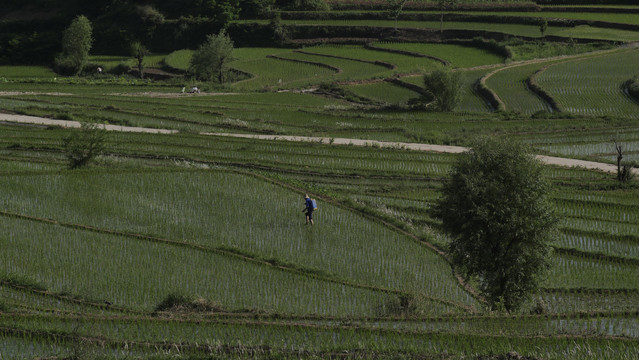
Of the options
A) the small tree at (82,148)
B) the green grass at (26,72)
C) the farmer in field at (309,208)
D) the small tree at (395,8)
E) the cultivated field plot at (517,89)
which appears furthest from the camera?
the small tree at (395,8)

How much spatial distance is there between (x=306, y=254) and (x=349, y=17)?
9473cm

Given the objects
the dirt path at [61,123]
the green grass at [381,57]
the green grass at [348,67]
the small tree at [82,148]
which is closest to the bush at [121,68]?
the green grass at [348,67]

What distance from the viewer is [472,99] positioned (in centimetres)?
7712

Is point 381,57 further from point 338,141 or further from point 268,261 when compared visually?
point 268,261

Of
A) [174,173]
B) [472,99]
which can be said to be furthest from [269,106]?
[174,173]

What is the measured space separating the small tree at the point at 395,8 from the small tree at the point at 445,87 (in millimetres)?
46396

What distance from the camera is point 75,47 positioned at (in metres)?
103

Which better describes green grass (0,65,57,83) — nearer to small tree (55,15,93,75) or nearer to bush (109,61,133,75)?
small tree (55,15,93,75)

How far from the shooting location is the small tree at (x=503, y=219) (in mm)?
27328

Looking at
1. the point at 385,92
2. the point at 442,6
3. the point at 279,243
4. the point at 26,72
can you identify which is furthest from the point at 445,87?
the point at 26,72

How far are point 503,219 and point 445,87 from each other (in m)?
44.7

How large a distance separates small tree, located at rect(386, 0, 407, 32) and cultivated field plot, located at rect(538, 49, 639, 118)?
3265 centimetres

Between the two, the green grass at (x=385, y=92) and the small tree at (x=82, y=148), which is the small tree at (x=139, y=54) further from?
the small tree at (x=82, y=148)

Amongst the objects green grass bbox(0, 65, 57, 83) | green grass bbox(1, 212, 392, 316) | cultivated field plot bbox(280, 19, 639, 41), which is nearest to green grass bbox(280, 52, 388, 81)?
cultivated field plot bbox(280, 19, 639, 41)
